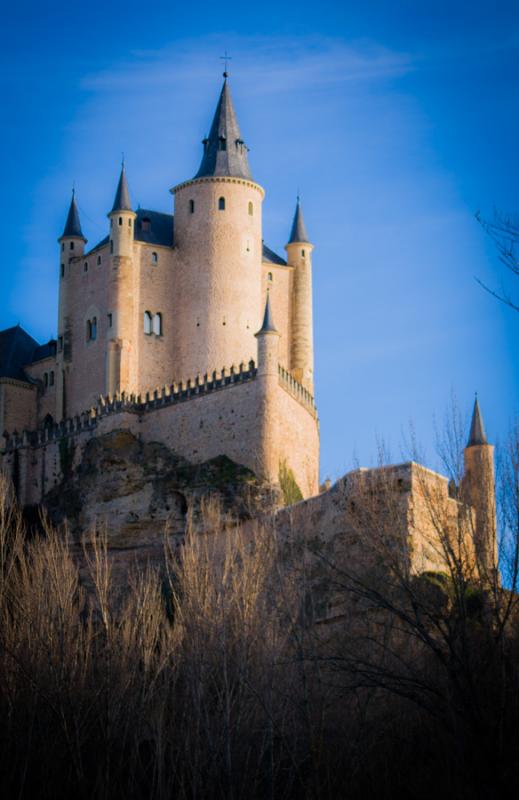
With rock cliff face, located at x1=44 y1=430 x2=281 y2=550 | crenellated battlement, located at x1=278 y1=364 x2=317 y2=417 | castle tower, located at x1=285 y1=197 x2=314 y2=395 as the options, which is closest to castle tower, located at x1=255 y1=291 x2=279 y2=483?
rock cliff face, located at x1=44 y1=430 x2=281 y2=550

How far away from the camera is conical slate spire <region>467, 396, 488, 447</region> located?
5528cm

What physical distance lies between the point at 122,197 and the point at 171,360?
8607mm

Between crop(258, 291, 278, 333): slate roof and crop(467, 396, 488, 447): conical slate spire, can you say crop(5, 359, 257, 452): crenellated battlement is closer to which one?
crop(258, 291, 278, 333): slate roof

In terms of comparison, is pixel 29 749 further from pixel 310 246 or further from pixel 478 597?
pixel 310 246

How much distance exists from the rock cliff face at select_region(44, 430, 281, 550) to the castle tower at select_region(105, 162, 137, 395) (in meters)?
3.22

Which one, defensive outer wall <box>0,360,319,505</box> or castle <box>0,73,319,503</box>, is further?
castle <box>0,73,319,503</box>

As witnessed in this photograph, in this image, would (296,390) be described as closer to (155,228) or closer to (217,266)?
(217,266)

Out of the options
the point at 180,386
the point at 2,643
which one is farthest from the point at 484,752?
the point at 180,386

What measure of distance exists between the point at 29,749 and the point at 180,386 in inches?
1291

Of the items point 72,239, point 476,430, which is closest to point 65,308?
point 72,239

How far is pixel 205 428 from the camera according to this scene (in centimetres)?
6197

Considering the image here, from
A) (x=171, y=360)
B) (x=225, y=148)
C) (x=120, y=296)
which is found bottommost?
(x=171, y=360)

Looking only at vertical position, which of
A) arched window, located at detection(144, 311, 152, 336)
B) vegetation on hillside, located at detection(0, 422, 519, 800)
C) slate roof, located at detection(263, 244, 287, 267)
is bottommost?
vegetation on hillside, located at detection(0, 422, 519, 800)

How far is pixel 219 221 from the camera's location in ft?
223
